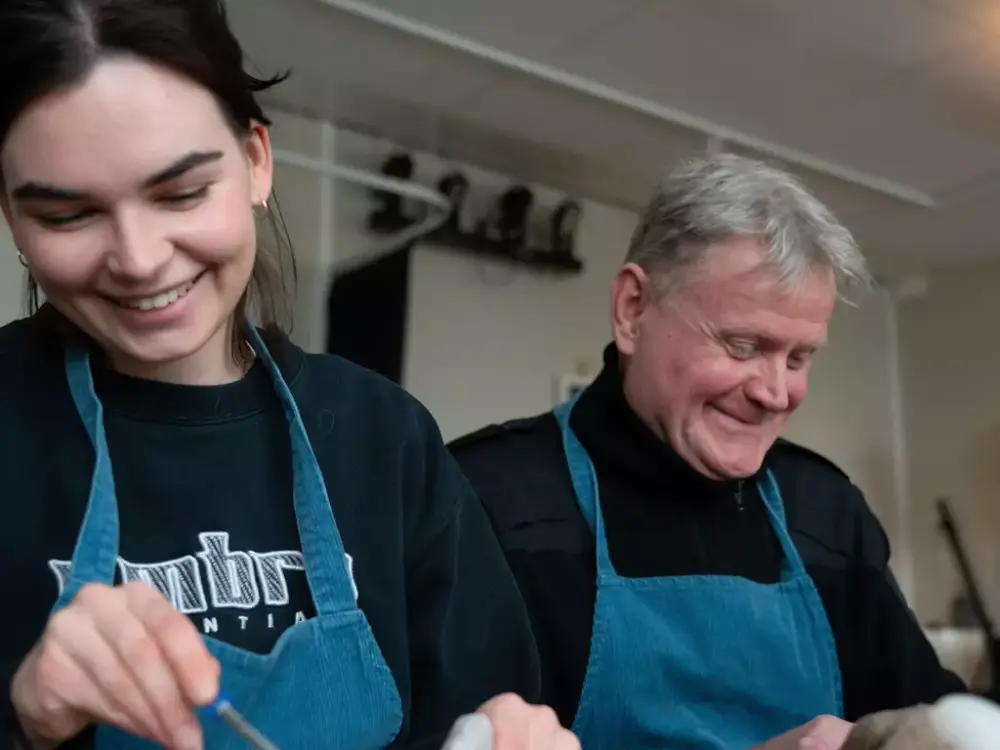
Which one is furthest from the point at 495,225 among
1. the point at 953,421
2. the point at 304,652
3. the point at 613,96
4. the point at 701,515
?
the point at 304,652

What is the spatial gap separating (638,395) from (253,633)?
558 mm

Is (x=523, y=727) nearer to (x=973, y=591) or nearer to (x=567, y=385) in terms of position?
(x=567, y=385)

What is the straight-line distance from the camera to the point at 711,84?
2236 millimetres

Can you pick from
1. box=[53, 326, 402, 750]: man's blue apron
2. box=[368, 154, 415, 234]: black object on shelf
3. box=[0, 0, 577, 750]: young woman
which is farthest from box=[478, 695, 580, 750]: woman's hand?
box=[368, 154, 415, 234]: black object on shelf

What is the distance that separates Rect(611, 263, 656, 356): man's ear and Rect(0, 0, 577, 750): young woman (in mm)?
387

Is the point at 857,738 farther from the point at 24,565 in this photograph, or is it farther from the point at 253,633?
the point at 24,565

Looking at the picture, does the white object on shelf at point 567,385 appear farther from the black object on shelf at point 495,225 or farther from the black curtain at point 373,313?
the black curtain at point 373,313

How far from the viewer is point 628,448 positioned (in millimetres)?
1093

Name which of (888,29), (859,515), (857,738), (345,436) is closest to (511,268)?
(888,29)

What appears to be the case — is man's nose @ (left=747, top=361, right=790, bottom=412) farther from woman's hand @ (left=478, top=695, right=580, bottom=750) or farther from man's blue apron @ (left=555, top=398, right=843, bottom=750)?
woman's hand @ (left=478, top=695, right=580, bottom=750)

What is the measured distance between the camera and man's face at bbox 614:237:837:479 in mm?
1055

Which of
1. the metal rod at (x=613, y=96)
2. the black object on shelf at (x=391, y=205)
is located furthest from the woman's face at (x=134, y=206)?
the black object on shelf at (x=391, y=205)

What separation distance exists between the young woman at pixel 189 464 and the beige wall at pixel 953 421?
115 inches

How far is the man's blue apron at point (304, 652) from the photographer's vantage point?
25.1 inches
